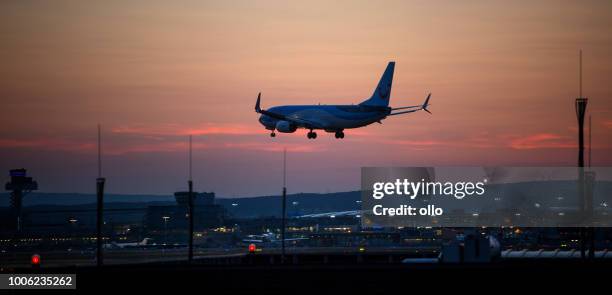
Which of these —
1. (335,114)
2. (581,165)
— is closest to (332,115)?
(335,114)

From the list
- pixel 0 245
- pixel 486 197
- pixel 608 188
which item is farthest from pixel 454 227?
pixel 0 245

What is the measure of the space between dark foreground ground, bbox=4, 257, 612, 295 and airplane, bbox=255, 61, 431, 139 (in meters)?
57.4

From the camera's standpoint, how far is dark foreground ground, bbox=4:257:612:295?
5872 cm

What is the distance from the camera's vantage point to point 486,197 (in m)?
126

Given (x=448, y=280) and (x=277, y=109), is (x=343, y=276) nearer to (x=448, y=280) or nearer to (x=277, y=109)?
(x=448, y=280)

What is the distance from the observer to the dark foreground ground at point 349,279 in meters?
58.7

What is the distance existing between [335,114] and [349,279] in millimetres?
65442

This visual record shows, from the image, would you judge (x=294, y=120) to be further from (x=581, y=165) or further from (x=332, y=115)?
(x=581, y=165)

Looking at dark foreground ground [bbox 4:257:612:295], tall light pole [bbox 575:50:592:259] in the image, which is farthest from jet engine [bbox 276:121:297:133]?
dark foreground ground [bbox 4:257:612:295]

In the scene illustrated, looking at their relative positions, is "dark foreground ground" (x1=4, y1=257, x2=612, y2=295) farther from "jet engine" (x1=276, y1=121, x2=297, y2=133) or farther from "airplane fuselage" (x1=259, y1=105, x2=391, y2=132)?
"jet engine" (x1=276, y1=121, x2=297, y2=133)

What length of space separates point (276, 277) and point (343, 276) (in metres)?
3.70

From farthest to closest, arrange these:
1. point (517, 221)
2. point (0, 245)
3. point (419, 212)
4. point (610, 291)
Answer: point (0, 245)
point (517, 221)
point (419, 212)
point (610, 291)

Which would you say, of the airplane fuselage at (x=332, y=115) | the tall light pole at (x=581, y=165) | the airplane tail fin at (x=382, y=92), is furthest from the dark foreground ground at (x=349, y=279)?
the airplane tail fin at (x=382, y=92)

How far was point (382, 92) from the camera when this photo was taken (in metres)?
124
